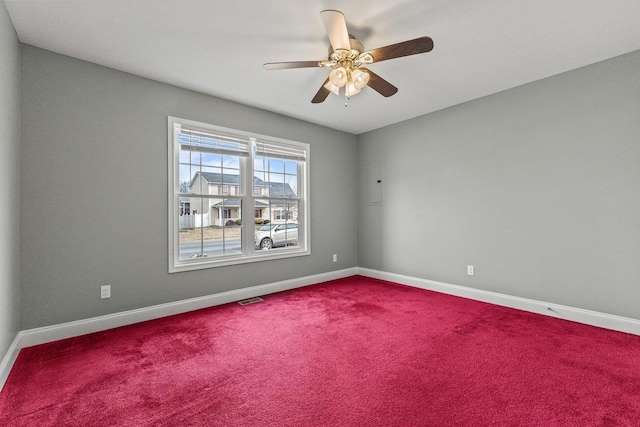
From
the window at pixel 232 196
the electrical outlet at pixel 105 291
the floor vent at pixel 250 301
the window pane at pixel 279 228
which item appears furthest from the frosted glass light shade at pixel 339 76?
the electrical outlet at pixel 105 291

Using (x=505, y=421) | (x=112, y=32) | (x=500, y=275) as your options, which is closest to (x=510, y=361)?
(x=505, y=421)

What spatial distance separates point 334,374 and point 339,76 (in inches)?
89.8

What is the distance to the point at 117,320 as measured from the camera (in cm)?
289

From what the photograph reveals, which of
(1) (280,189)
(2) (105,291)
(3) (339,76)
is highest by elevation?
(3) (339,76)

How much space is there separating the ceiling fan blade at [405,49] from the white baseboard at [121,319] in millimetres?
3118

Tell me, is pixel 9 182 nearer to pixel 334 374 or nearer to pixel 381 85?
pixel 334 374

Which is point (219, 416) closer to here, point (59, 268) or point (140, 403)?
point (140, 403)

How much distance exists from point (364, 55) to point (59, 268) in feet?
10.6

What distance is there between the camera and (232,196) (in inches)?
153

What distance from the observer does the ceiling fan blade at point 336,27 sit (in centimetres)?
185

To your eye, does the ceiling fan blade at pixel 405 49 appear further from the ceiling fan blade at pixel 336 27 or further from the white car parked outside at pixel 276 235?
the white car parked outside at pixel 276 235

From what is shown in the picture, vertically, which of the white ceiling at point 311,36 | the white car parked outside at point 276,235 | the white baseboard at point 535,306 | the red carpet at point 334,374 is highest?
the white ceiling at point 311,36

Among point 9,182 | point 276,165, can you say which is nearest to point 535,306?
point 276,165

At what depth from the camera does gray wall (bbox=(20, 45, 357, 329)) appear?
2.55 meters
